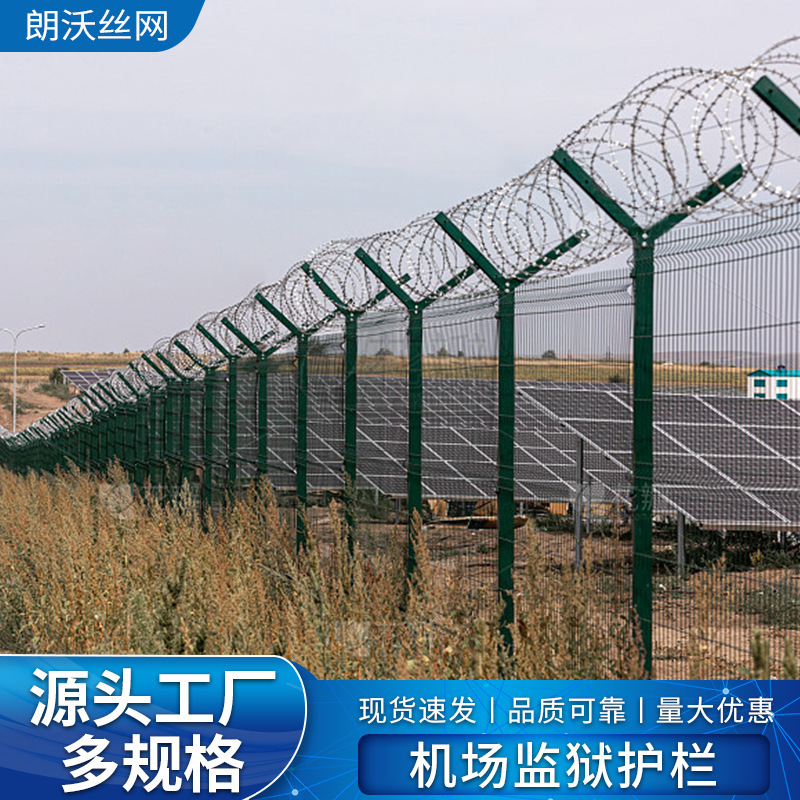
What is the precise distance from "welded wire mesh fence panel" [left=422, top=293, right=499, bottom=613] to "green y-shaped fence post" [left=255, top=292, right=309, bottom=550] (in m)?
1.70

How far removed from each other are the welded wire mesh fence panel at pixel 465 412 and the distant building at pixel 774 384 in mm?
2554

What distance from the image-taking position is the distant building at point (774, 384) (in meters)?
5.28

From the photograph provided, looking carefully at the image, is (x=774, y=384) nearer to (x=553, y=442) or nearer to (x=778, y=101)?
(x=778, y=101)

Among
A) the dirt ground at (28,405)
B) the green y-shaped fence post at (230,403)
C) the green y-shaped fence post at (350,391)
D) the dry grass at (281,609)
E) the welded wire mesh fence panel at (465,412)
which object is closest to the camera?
the dry grass at (281,609)

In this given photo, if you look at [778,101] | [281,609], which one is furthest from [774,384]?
[281,609]

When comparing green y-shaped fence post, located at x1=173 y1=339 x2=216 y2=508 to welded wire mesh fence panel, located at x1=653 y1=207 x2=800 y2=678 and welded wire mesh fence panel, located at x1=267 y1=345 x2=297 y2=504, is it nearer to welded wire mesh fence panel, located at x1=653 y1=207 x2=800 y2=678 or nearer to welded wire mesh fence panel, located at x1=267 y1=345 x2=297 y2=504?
welded wire mesh fence panel, located at x1=267 y1=345 x2=297 y2=504

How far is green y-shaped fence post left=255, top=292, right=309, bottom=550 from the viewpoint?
37.4 feet

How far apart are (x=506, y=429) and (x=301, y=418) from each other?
456 cm

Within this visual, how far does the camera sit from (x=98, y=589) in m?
8.05

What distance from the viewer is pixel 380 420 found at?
10.9 meters

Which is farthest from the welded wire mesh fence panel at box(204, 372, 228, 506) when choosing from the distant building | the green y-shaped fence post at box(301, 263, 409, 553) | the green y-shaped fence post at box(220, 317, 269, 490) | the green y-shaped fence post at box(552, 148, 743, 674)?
the distant building

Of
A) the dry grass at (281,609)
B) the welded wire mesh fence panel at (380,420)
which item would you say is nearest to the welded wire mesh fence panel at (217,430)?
the dry grass at (281,609)

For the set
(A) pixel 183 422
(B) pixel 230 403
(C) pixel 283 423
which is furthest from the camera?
(A) pixel 183 422

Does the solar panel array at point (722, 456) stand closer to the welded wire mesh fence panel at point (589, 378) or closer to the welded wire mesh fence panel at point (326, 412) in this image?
the welded wire mesh fence panel at point (589, 378)
